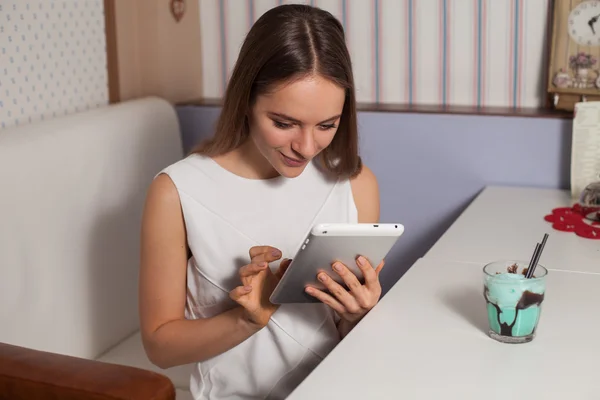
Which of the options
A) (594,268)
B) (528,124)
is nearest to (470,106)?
(528,124)

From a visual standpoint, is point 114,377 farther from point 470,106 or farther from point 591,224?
point 470,106

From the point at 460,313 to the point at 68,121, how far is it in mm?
946

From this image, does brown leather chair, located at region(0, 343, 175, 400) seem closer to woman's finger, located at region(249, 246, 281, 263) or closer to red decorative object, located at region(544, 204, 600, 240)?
woman's finger, located at region(249, 246, 281, 263)

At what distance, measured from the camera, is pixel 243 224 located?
1444 mm

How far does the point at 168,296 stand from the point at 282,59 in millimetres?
431

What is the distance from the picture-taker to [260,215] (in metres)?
1.46

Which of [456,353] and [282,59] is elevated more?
[282,59]

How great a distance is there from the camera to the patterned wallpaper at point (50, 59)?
5.70ft

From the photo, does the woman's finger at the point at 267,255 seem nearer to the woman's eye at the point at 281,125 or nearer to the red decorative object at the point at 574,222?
the woman's eye at the point at 281,125

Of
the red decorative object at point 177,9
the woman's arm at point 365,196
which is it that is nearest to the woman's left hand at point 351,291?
the woman's arm at point 365,196

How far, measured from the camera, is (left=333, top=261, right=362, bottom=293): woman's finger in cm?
122

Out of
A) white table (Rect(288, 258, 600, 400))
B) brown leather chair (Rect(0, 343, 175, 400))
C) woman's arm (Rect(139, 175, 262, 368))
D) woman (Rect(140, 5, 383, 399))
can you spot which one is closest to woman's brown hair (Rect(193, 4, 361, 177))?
woman (Rect(140, 5, 383, 399))

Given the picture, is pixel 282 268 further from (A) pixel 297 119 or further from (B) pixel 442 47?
(B) pixel 442 47

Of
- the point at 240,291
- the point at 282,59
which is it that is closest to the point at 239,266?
the point at 240,291
